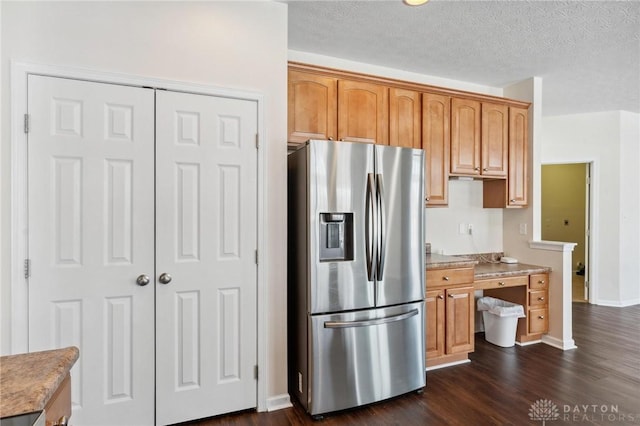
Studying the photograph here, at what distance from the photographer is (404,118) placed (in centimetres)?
324

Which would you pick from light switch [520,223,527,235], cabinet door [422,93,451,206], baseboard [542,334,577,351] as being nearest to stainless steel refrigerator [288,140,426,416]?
cabinet door [422,93,451,206]

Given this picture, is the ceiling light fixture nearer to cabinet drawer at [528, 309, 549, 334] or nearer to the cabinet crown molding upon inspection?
the cabinet crown molding

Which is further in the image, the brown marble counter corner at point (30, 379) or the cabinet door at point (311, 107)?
the cabinet door at point (311, 107)

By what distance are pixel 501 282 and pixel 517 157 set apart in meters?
1.41


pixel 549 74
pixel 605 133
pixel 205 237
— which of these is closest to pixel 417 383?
pixel 205 237

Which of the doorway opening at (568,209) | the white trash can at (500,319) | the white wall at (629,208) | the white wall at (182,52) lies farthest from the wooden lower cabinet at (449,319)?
the doorway opening at (568,209)

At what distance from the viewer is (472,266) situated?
3.13m

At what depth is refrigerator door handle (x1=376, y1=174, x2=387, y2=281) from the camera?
2.43m

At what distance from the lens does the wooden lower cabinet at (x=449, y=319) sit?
2.98 meters

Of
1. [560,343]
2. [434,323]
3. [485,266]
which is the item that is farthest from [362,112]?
[560,343]

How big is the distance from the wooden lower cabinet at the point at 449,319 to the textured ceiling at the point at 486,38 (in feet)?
6.58

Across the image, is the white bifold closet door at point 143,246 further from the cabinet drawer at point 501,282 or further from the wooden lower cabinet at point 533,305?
the wooden lower cabinet at point 533,305

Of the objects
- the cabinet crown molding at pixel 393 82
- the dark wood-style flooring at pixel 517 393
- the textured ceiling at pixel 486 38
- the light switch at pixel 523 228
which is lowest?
the dark wood-style flooring at pixel 517 393

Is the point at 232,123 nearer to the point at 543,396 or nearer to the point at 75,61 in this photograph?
the point at 75,61
